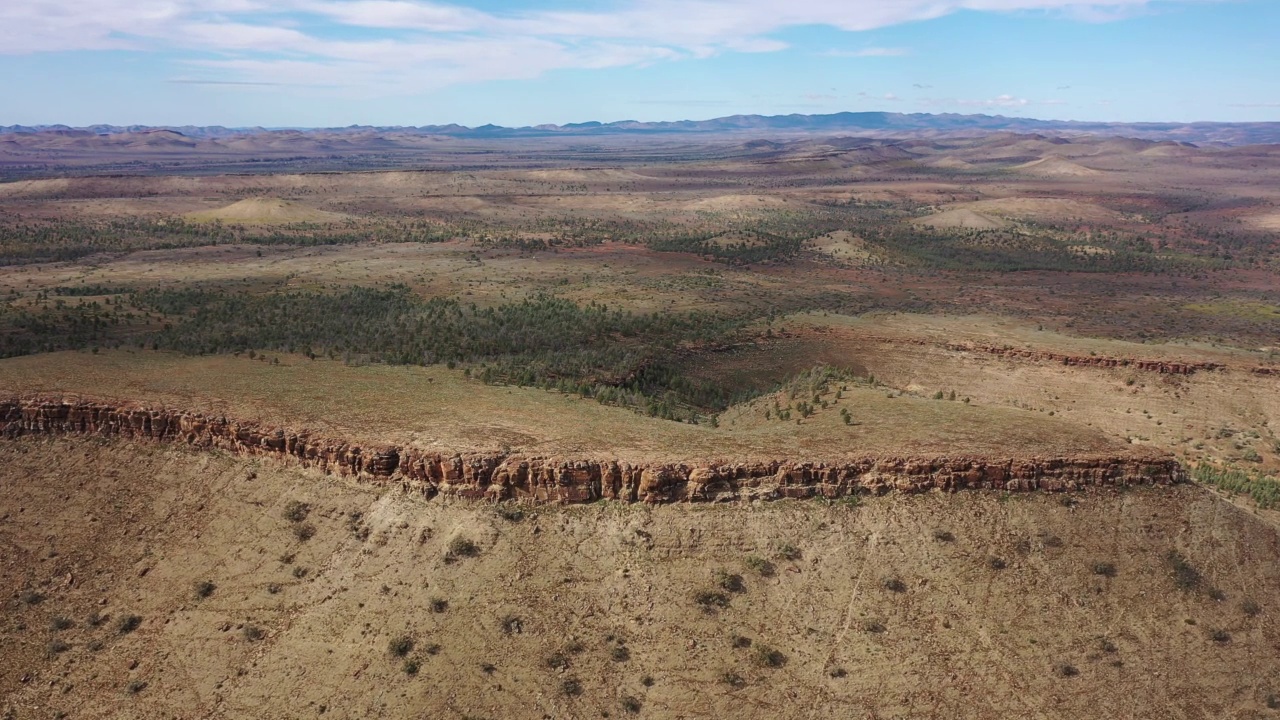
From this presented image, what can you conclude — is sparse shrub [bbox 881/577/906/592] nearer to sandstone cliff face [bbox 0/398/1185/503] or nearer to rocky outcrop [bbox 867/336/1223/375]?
sandstone cliff face [bbox 0/398/1185/503]

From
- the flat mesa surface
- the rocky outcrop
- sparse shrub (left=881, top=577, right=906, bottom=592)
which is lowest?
sparse shrub (left=881, top=577, right=906, bottom=592)

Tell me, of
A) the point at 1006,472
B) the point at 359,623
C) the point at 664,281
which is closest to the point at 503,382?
the point at 359,623

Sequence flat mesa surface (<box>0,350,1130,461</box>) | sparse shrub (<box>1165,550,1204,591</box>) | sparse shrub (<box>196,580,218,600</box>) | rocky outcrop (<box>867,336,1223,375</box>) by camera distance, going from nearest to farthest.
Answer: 1. sparse shrub (<box>1165,550,1204,591</box>)
2. sparse shrub (<box>196,580,218,600</box>)
3. flat mesa surface (<box>0,350,1130,461</box>)
4. rocky outcrop (<box>867,336,1223,375</box>)

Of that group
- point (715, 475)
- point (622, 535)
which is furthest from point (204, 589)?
point (715, 475)

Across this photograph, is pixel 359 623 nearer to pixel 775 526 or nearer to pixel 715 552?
pixel 715 552

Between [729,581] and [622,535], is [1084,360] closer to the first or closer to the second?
[729,581]

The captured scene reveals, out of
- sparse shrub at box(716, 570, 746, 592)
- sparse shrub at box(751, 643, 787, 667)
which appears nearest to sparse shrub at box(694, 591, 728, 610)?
sparse shrub at box(716, 570, 746, 592)

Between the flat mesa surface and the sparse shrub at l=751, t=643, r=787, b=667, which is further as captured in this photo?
the flat mesa surface
